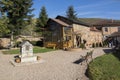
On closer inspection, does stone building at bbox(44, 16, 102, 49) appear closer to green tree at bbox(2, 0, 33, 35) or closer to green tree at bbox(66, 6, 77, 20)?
green tree at bbox(2, 0, 33, 35)

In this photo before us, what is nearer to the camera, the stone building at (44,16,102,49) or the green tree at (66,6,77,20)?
the stone building at (44,16,102,49)

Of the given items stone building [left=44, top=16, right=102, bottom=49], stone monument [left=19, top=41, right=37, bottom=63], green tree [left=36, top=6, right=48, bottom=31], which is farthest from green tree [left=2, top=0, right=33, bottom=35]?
stone monument [left=19, top=41, right=37, bottom=63]

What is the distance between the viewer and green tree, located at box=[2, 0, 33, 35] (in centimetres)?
3269

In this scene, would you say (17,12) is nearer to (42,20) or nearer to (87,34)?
(42,20)

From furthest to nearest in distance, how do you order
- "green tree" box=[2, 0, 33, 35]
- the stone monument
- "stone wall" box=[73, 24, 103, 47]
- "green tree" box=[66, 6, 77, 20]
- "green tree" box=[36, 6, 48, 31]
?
"green tree" box=[66, 6, 77, 20], "green tree" box=[36, 6, 48, 31], "stone wall" box=[73, 24, 103, 47], "green tree" box=[2, 0, 33, 35], the stone monument

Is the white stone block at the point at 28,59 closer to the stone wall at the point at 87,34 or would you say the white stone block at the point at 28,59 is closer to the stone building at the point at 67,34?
the stone building at the point at 67,34

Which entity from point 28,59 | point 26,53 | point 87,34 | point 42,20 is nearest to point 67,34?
point 87,34

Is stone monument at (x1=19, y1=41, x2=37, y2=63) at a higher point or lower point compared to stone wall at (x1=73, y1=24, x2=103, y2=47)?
lower

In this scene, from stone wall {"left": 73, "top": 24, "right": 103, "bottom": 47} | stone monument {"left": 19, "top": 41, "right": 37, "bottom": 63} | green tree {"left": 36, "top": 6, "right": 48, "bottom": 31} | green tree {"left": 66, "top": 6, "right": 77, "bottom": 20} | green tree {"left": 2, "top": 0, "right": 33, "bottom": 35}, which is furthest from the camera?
green tree {"left": 66, "top": 6, "right": 77, "bottom": 20}

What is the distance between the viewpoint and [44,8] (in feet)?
152

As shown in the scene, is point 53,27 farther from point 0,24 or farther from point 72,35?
point 0,24

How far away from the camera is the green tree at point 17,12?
107 ft

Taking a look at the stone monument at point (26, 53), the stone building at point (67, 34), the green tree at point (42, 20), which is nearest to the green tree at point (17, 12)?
the stone building at point (67, 34)

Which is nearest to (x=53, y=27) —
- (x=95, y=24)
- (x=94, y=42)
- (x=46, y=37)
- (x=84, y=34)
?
(x=46, y=37)
